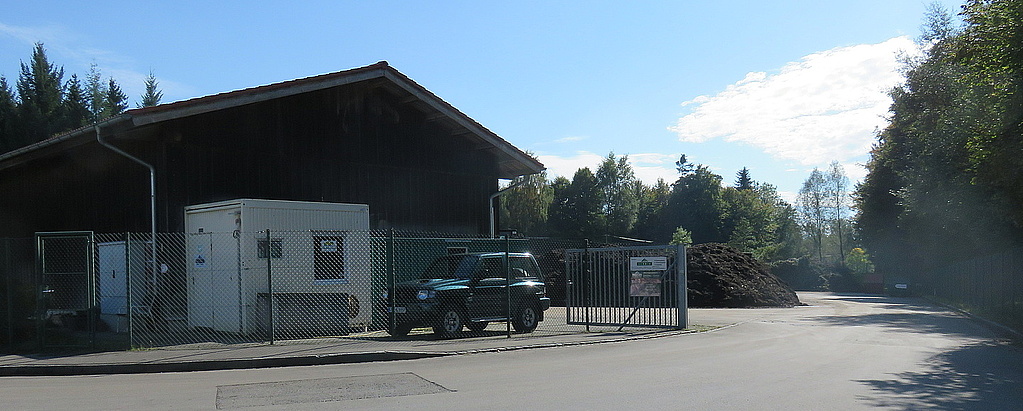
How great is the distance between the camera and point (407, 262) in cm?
2053

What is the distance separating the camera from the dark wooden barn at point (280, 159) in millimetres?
15938

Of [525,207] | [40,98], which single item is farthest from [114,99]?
[525,207]

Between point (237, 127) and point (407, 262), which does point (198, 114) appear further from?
point (407, 262)

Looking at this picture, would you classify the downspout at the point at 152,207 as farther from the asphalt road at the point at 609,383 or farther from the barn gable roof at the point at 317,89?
the asphalt road at the point at 609,383

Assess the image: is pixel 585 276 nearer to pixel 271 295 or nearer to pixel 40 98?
pixel 271 295

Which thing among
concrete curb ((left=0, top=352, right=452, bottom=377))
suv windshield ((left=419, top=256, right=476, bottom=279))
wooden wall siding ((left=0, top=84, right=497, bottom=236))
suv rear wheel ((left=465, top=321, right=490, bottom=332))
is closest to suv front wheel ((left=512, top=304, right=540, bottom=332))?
suv rear wheel ((left=465, top=321, right=490, bottom=332))

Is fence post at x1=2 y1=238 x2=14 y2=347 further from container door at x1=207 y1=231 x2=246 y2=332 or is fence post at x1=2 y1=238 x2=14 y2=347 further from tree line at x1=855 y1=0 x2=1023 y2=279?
tree line at x1=855 y1=0 x2=1023 y2=279

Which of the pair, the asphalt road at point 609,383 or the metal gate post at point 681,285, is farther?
the metal gate post at point 681,285

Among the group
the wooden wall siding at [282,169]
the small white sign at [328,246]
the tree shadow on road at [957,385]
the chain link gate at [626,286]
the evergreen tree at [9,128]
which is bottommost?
the tree shadow on road at [957,385]

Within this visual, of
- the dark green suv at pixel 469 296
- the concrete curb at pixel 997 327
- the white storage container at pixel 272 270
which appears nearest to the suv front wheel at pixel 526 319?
the dark green suv at pixel 469 296

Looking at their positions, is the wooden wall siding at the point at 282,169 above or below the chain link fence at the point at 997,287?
above

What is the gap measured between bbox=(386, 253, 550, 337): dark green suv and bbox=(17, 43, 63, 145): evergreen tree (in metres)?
35.4

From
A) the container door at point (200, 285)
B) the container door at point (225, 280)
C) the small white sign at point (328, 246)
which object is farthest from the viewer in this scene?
the small white sign at point (328, 246)

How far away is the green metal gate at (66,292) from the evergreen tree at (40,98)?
25948 millimetres
